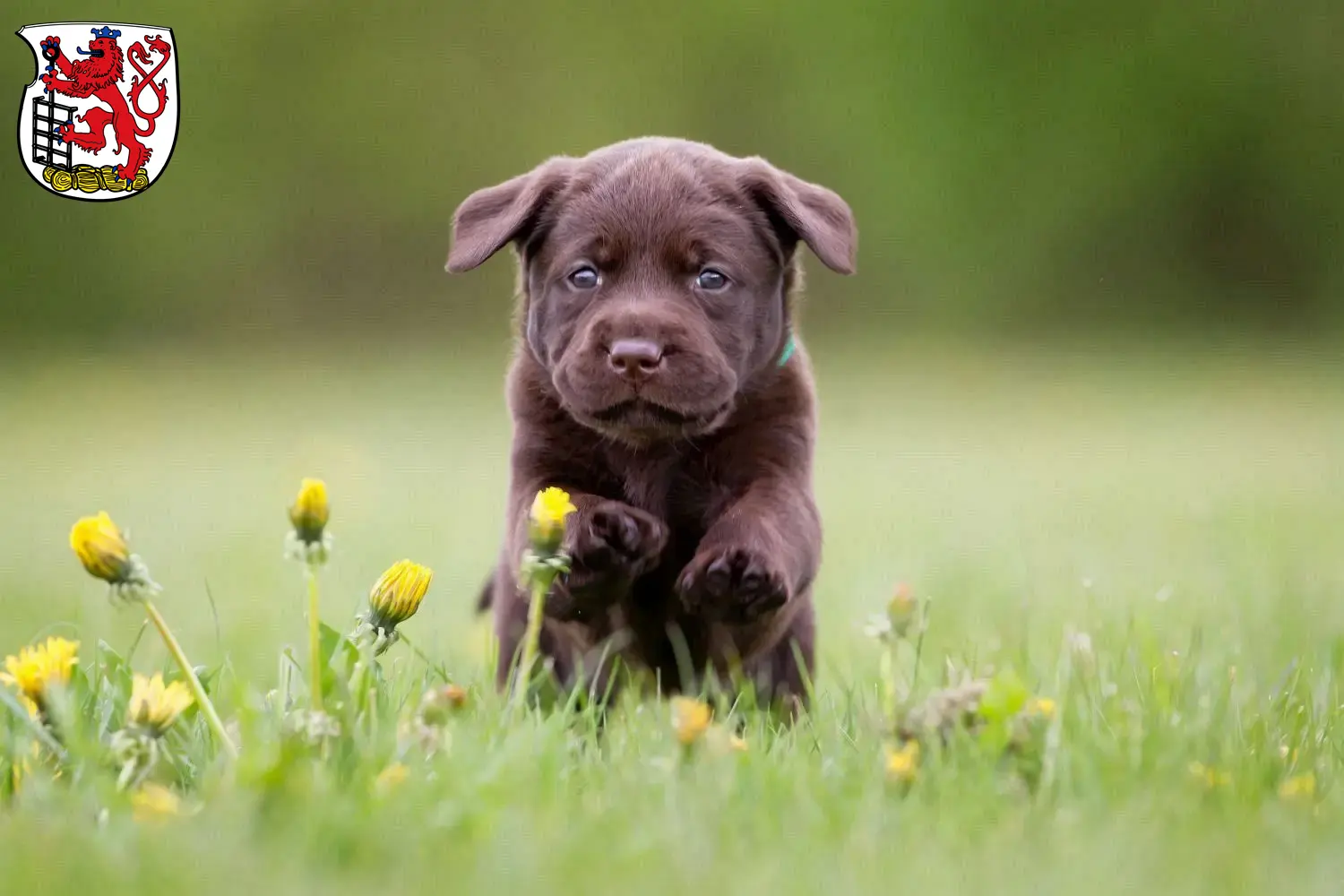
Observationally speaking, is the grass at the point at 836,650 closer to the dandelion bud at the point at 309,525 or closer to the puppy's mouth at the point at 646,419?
the dandelion bud at the point at 309,525

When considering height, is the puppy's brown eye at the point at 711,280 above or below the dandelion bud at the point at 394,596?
above

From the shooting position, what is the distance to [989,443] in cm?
950

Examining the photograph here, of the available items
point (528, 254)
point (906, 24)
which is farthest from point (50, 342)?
point (528, 254)

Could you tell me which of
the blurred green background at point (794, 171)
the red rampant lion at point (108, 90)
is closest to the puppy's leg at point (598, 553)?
the red rampant lion at point (108, 90)

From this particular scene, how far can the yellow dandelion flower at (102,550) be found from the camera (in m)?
2.11

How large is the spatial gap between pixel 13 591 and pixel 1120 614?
129 inches

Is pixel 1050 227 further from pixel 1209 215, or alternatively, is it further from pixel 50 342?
pixel 50 342

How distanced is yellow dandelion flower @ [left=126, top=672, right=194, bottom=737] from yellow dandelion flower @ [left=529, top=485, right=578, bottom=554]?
535 mm

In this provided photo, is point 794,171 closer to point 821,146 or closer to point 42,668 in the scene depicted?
point 821,146

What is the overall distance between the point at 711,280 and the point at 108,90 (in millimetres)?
2932

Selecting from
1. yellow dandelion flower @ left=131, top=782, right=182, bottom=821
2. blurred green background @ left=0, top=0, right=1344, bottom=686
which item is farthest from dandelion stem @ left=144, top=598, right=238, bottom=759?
blurred green background @ left=0, top=0, right=1344, bottom=686

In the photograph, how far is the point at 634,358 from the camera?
3.01 m

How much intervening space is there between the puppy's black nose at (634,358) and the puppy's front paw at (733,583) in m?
0.40

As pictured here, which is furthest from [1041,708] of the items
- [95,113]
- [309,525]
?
[95,113]
